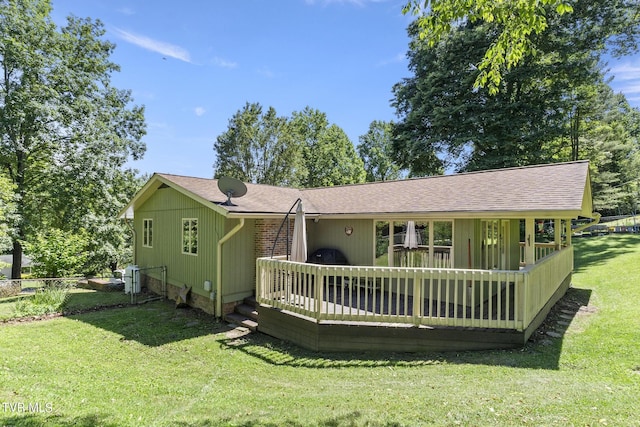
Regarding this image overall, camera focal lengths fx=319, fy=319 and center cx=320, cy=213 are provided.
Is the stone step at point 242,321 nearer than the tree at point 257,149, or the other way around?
the stone step at point 242,321

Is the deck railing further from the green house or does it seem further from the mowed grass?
the mowed grass

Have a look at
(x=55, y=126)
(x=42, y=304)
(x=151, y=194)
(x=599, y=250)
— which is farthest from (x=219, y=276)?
(x=599, y=250)

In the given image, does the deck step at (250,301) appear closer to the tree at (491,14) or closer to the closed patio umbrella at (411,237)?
the closed patio umbrella at (411,237)

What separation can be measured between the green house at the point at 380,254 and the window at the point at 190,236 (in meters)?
0.03

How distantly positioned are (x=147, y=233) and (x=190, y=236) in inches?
153

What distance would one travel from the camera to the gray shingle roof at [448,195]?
735cm

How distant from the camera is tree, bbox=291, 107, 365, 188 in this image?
3572 centimetres

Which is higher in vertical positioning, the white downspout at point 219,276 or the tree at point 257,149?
the tree at point 257,149

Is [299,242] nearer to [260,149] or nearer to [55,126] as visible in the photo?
[55,126]

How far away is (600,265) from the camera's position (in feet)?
44.9

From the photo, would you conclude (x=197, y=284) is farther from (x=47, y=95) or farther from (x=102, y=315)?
(x=47, y=95)

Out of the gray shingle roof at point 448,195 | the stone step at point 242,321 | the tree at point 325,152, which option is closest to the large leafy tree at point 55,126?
the gray shingle roof at point 448,195

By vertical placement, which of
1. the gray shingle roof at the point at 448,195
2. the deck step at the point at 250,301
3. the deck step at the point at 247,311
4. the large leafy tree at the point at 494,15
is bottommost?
the deck step at the point at 247,311

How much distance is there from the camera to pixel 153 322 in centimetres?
887
